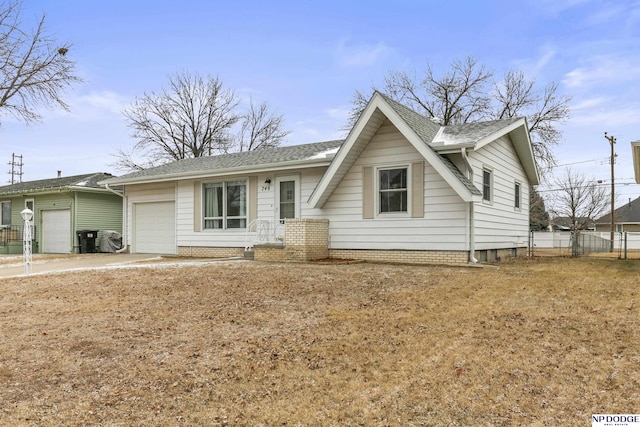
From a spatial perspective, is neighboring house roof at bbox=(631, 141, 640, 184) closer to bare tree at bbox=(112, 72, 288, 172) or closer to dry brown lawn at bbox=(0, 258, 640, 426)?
dry brown lawn at bbox=(0, 258, 640, 426)

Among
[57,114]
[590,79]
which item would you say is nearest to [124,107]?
[57,114]

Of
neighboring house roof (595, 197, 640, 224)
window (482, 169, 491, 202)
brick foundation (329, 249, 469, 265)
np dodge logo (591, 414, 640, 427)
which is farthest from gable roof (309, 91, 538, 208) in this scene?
neighboring house roof (595, 197, 640, 224)

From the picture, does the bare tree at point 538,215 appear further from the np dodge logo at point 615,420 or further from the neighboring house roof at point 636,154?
the np dodge logo at point 615,420

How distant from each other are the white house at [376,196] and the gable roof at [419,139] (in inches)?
1.2

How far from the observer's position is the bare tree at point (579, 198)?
4088 centimetres

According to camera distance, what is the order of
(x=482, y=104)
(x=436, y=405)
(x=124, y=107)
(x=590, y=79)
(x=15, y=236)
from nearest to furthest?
1. (x=436, y=405)
2. (x=590, y=79)
3. (x=15, y=236)
4. (x=482, y=104)
5. (x=124, y=107)

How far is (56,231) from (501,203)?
1990 cm

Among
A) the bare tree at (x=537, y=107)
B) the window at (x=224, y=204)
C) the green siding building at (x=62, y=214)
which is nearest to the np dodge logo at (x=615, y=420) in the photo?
the window at (x=224, y=204)

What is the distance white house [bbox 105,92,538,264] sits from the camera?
11.8 metres

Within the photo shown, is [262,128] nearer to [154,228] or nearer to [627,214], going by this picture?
[154,228]

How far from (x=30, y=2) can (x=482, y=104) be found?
25.9 m

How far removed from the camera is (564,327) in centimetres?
512

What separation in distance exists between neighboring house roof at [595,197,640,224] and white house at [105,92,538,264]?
33974mm

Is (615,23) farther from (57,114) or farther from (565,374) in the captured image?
(57,114)
